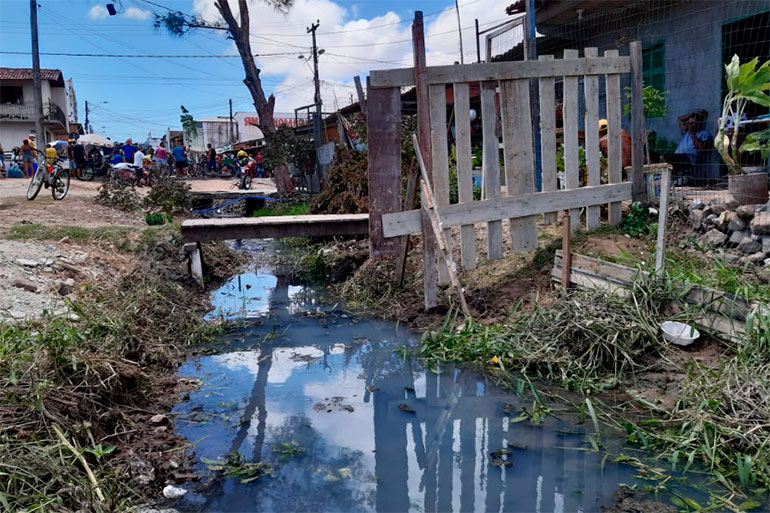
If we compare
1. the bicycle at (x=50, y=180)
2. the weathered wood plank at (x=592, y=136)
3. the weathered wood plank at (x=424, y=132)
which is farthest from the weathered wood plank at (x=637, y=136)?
the bicycle at (x=50, y=180)

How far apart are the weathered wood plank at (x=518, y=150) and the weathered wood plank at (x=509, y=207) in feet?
0.37

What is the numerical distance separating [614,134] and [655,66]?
4129 mm

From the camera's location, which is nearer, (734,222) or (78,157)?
(734,222)

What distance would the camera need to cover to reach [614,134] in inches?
244

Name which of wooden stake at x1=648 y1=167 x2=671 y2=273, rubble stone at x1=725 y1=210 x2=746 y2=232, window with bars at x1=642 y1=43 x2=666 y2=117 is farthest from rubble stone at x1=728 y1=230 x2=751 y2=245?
window with bars at x1=642 y1=43 x2=666 y2=117

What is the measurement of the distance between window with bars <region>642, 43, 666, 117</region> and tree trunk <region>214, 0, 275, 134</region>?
11228 mm

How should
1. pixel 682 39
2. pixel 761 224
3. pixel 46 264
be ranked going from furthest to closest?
pixel 682 39 < pixel 46 264 < pixel 761 224

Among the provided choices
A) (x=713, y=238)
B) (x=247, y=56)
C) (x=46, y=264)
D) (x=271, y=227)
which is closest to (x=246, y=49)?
(x=247, y=56)

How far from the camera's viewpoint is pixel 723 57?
8.37m

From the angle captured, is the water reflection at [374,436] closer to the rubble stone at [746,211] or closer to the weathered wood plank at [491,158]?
the weathered wood plank at [491,158]

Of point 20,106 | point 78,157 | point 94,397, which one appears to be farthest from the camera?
point 20,106

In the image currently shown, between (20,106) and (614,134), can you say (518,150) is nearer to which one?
(614,134)

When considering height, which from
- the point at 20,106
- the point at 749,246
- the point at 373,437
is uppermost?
the point at 20,106

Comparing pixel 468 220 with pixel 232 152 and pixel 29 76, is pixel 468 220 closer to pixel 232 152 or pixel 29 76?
pixel 232 152
